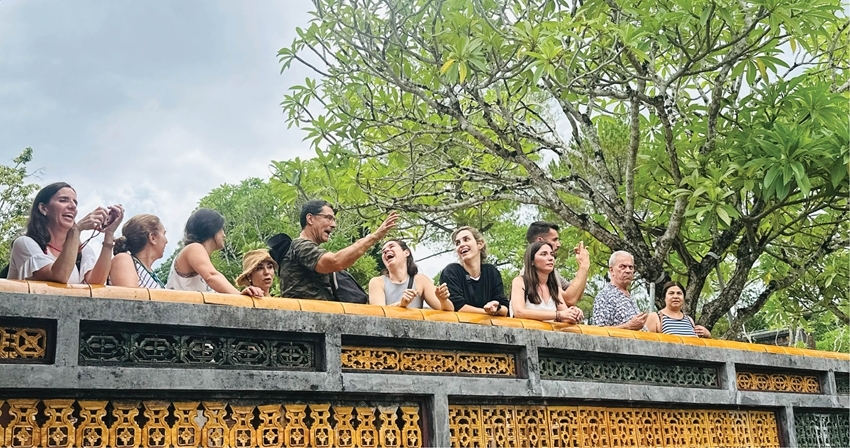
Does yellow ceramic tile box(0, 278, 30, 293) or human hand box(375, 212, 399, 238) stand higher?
human hand box(375, 212, 399, 238)

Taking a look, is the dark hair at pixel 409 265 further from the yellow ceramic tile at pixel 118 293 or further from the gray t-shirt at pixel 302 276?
the yellow ceramic tile at pixel 118 293

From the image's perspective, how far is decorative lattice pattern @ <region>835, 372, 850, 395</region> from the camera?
272 inches

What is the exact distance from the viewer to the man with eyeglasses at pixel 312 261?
4.96m

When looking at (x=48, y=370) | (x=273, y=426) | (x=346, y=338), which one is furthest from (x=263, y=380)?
(x=48, y=370)

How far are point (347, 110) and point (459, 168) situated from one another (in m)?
1.37

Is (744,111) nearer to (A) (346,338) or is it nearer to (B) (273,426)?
(A) (346,338)

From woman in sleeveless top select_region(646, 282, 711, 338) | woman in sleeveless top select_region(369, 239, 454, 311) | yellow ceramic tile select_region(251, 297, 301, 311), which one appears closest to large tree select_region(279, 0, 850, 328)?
woman in sleeveless top select_region(646, 282, 711, 338)

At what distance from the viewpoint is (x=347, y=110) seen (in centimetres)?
909

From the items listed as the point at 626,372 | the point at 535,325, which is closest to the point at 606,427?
the point at 626,372

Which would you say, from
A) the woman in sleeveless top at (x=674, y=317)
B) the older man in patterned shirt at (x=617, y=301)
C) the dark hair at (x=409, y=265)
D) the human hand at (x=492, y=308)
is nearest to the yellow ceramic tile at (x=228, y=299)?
the human hand at (x=492, y=308)

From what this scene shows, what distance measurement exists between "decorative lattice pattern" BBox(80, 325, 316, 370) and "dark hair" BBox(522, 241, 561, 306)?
1893 mm

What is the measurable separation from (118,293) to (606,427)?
2.97 metres

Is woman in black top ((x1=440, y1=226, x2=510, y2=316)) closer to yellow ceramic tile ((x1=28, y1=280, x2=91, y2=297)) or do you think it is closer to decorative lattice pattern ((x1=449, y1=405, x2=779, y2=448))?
decorative lattice pattern ((x1=449, y1=405, x2=779, y2=448))

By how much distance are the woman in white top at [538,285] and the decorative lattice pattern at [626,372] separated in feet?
1.30
